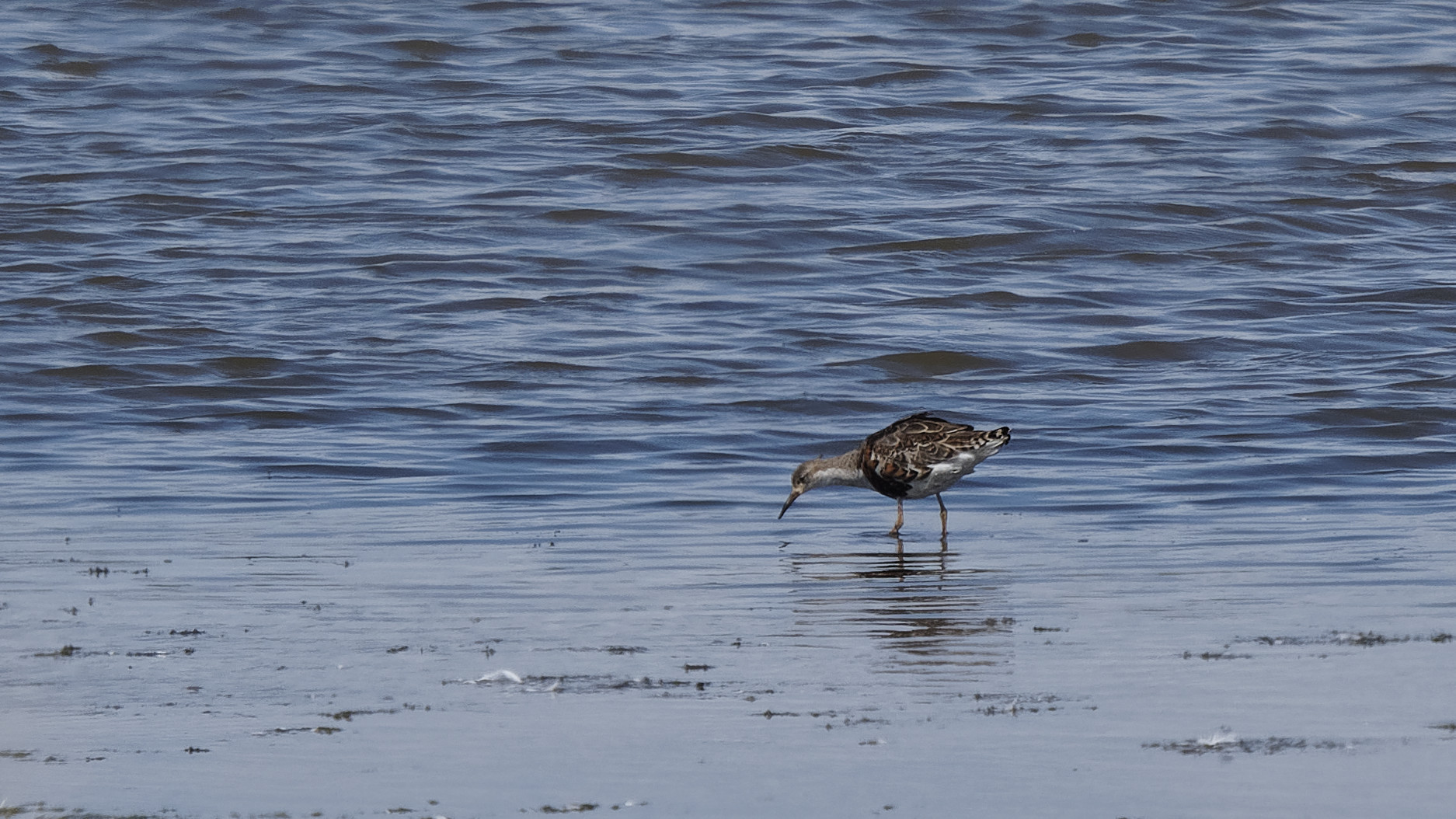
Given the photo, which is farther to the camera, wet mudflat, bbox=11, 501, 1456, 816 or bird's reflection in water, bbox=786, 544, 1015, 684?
bird's reflection in water, bbox=786, 544, 1015, 684

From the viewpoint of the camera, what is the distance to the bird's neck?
12.0 m

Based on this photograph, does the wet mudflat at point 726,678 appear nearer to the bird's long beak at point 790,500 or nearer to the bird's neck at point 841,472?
the bird's long beak at point 790,500

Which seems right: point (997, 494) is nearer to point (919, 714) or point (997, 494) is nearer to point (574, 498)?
point (574, 498)

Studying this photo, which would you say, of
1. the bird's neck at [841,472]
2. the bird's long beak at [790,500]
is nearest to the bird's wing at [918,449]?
Result: the bird's neck at [841,472]

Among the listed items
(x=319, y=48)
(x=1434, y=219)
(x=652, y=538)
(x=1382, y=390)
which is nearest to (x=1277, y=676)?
(x=652, y=538)

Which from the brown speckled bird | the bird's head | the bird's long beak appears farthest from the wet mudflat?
the bird's head

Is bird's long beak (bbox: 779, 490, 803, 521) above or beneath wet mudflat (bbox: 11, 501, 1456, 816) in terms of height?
beneath

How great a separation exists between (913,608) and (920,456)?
245 cm

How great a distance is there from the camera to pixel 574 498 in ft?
41.6

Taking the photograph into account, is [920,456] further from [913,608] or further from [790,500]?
[913,608]

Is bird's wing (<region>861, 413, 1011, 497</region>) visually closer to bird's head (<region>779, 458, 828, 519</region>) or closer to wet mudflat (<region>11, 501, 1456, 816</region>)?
bird's head (<region>779, 458, 828, 519</region>)

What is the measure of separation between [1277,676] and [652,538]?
4492mm

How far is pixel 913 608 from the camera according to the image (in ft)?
29.7

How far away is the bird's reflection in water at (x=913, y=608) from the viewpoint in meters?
7.81
